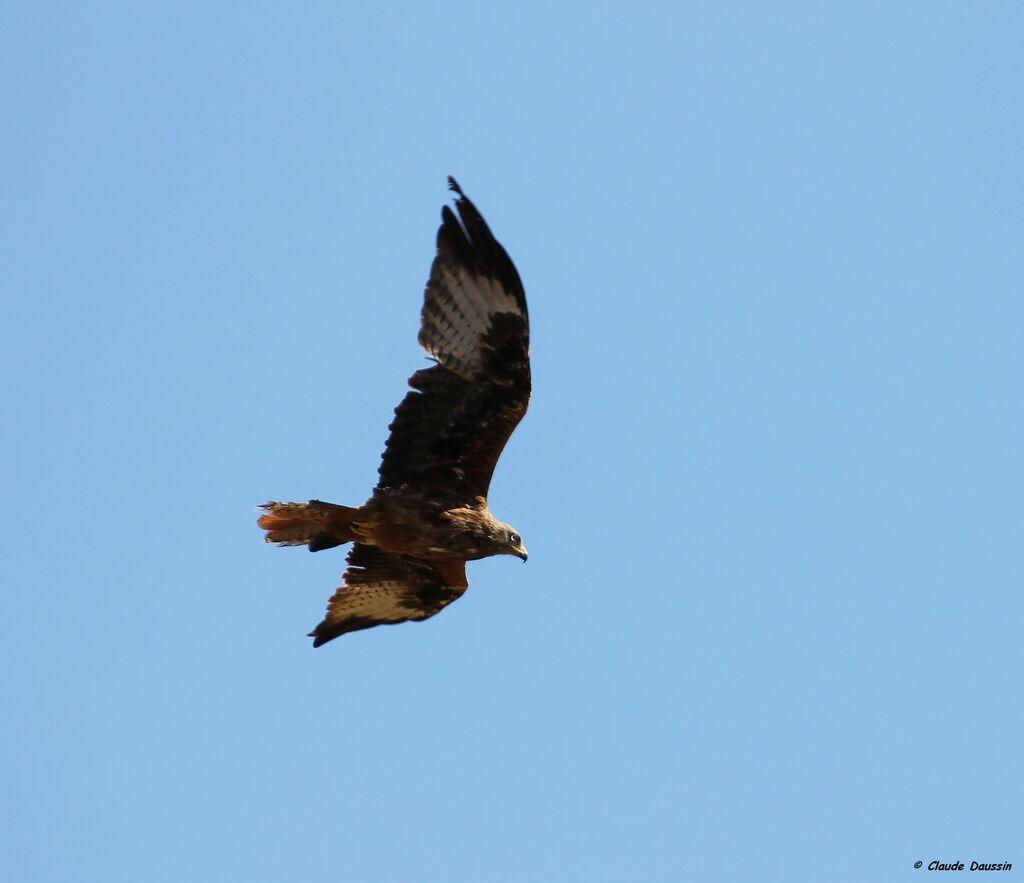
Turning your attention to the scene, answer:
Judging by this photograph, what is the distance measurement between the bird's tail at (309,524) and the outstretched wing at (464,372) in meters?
0.43

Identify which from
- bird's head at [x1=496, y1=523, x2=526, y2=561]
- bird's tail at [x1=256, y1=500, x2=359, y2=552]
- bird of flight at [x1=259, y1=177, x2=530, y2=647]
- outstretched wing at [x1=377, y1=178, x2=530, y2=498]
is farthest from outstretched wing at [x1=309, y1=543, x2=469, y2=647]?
outstretched wing at [x1=377, y1=178, x2=530, y2=498]

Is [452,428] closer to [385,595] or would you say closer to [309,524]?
[309,524]

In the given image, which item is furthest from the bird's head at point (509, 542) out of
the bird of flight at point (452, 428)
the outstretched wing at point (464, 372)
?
the outstretched wing at point (464, 372)

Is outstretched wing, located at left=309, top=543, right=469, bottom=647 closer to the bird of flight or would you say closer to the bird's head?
the bird of flight

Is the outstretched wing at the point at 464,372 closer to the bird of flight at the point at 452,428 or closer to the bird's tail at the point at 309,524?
the bird of flight at the point at 452,428

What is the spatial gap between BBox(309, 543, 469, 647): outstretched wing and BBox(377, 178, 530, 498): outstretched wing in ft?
3.82

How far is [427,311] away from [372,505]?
162 centimetres

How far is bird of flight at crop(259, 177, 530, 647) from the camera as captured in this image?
10.5 meters

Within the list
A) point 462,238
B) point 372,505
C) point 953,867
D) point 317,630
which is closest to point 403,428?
point 372,505

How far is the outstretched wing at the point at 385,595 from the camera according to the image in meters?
12.1

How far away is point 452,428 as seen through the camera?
11.0 metres

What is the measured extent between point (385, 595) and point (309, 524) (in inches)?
51.1

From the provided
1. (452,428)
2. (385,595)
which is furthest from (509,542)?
(385,595)

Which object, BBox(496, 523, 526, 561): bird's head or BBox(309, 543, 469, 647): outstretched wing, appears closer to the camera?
BBox(496, 523, 526, 561): bird's head
